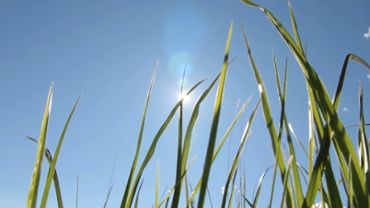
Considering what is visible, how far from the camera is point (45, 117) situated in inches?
28.5

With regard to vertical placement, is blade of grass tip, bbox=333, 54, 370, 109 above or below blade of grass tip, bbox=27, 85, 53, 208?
above

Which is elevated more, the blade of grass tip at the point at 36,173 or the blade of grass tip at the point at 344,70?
the blade of grass tip at the point at 344,70

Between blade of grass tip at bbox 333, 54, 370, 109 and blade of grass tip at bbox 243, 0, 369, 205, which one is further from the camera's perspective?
blade of grass tip at bbox 333, 54, 370, 109

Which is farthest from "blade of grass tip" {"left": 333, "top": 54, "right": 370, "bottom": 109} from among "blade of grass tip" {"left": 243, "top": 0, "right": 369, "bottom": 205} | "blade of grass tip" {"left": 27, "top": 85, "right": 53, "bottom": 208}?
"blade of grass tip" {"left": 27, "top": 85, "right": 53, "bottom": 208}

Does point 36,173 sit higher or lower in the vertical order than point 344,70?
lower

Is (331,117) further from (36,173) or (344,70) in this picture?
(36,173)

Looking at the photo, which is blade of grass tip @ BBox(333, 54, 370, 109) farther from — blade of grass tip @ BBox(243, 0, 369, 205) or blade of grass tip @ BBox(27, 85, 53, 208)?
blade of grass tip @ BBox(27, 85, 53, 208)

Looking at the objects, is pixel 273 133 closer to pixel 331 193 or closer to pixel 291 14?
pixel 331 193

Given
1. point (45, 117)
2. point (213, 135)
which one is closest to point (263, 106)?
point (213, 135)

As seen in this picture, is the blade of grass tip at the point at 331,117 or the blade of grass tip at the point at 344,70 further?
the blade of grass tip at the point at 344,70

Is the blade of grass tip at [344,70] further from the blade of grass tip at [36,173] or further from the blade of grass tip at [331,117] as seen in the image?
the blade of grass tip at [36,173]

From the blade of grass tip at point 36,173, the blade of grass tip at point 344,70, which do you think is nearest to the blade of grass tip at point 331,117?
the blade of grass tip at point 344,70

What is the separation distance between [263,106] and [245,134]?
17 cm

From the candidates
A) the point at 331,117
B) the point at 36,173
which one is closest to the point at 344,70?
the point at 331,117
